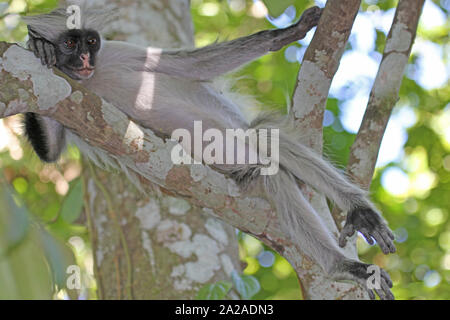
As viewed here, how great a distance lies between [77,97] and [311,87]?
139cm

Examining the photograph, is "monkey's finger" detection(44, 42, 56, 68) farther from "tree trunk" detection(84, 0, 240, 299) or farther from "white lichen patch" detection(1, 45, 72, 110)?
"tree trunk" detection(84, 0, 240, 299)

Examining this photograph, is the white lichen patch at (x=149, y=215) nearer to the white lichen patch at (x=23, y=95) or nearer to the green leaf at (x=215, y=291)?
the green leaf at (x=215, y=291)

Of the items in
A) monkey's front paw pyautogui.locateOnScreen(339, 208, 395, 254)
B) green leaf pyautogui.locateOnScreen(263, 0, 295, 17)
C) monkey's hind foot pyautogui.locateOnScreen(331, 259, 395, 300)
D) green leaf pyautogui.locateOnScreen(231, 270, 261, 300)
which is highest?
green leaf pyautogui.locateOnScreen(263, 0, 295, 17)

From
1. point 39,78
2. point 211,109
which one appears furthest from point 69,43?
point 39,78

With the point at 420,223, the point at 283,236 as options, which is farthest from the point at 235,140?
the point at 420,223

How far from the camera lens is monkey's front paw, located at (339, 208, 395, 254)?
3.10 metres

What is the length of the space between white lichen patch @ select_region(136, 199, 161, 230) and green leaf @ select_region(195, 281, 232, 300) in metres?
0.80

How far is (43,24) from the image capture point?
11.5ft

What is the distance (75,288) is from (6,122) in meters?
2.78

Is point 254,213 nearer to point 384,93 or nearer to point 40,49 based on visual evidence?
point 384,93

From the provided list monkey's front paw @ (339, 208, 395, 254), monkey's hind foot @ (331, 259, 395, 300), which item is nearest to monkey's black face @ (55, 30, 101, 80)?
monkey's front paw @ (339, 208, 395, 254)

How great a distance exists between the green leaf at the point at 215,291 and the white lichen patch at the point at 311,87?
1.22 meters

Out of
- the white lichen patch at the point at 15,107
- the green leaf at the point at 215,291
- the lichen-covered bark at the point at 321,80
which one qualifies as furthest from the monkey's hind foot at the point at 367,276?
the white lichen patch at the point at 15,107

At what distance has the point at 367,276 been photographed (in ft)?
9.86
